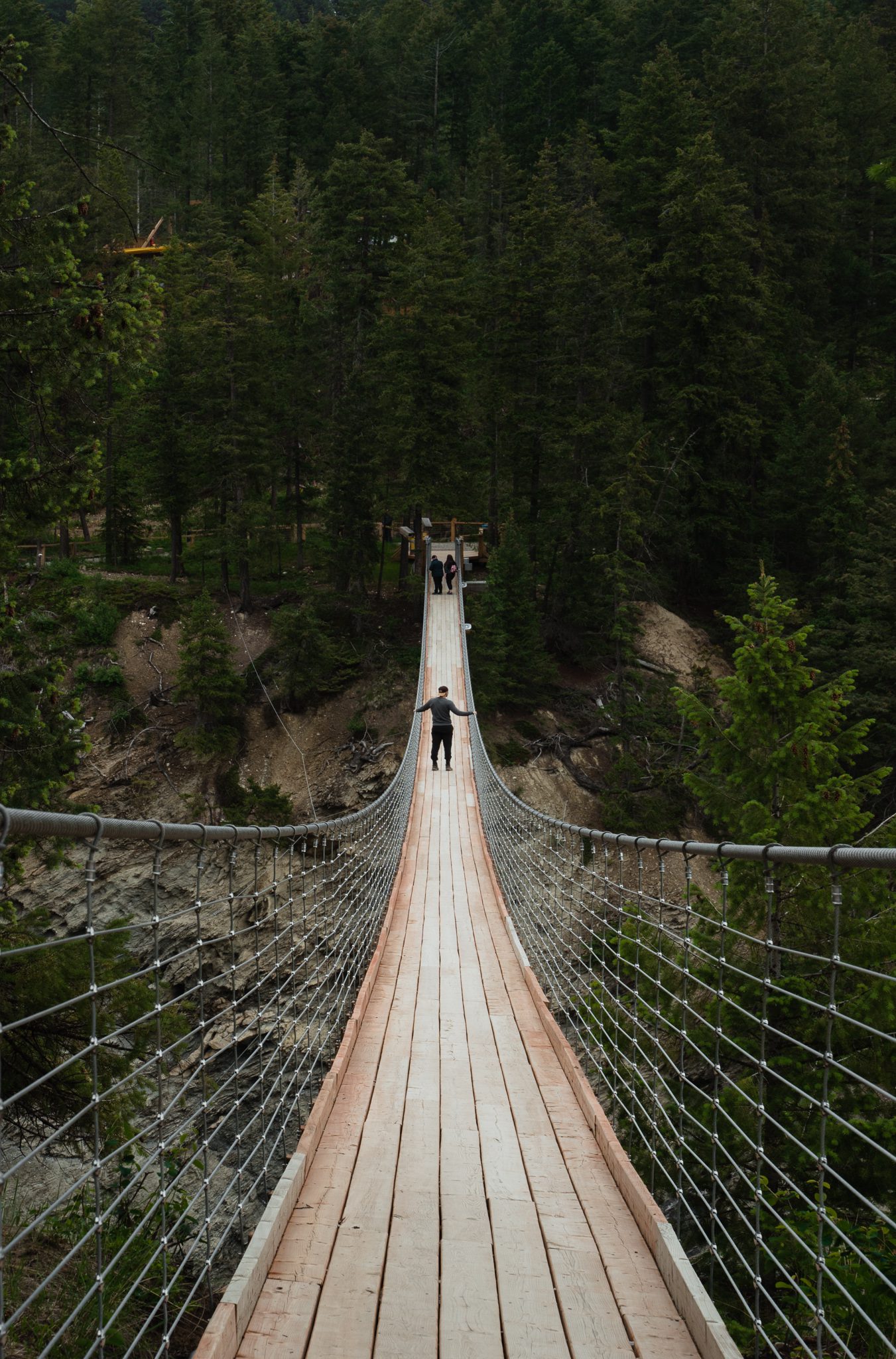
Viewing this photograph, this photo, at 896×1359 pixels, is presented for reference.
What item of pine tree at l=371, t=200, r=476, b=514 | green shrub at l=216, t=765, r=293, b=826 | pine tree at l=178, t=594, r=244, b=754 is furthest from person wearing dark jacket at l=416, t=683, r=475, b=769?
pine tree at l=371, t=200, r=476, b=514

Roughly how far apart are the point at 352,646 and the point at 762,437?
10522 millimetres

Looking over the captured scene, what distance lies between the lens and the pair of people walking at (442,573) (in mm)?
19766

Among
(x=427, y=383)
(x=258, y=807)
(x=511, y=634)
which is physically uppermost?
(x=427, y=383)

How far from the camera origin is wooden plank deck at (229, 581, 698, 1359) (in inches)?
84.7

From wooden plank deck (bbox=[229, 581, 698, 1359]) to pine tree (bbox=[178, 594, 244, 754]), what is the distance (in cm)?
1441

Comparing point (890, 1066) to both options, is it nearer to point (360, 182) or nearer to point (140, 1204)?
→ point (140, 1204)

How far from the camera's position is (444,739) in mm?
11180

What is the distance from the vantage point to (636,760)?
18.0m

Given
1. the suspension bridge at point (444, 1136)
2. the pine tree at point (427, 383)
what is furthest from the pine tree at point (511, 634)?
the suspension bridge at point (444, 1136)

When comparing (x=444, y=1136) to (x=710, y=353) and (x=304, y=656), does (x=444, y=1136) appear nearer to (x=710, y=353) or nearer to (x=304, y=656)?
(x=304, y=656)

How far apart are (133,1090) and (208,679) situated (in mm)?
14531

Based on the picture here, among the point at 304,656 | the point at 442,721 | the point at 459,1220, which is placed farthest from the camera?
the point at 304,656

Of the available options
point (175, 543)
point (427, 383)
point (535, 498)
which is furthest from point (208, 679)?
point (535, 498)

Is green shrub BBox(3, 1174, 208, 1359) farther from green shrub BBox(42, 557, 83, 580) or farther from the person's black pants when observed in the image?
green shrub BBox(42, 557, 83, 580)
